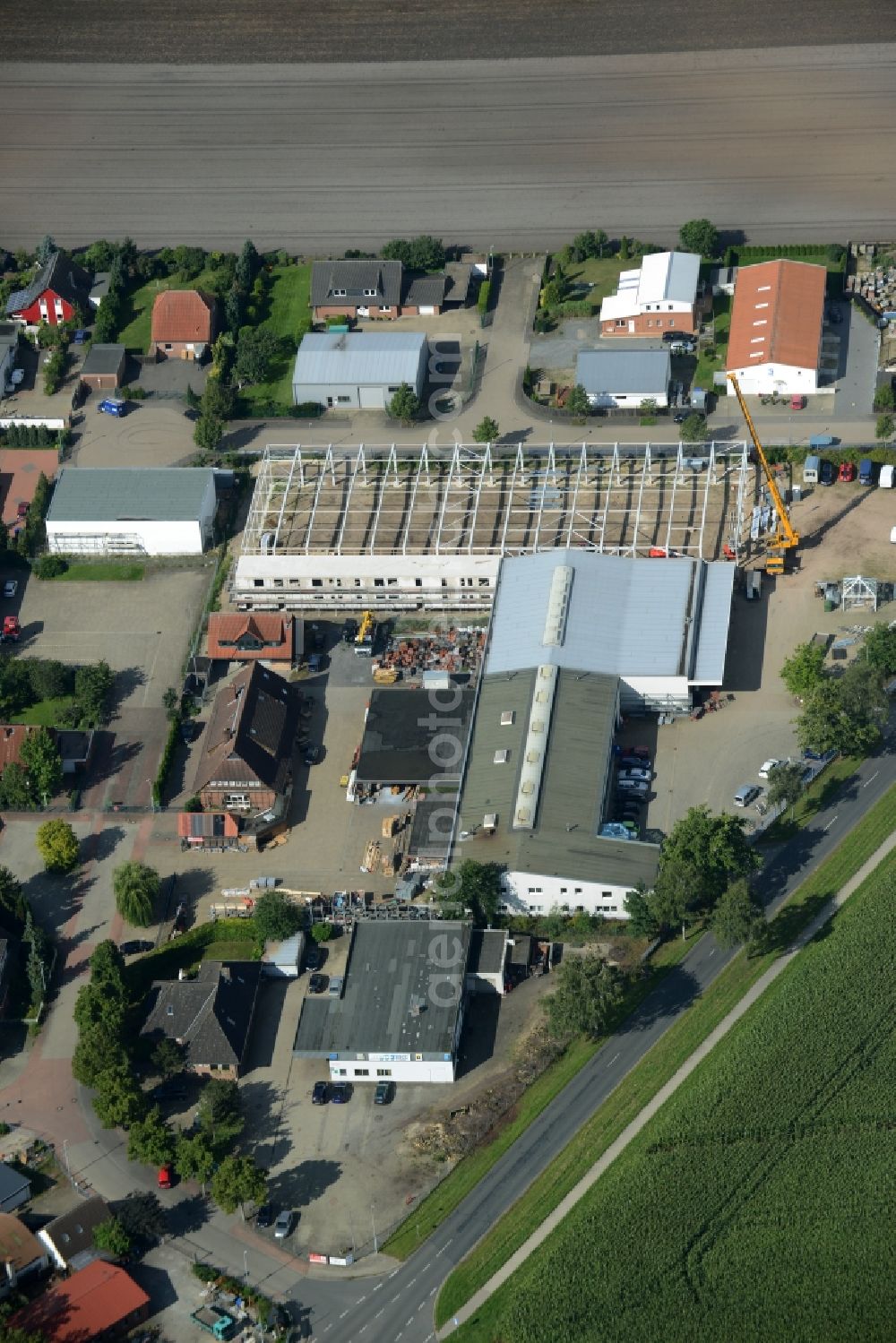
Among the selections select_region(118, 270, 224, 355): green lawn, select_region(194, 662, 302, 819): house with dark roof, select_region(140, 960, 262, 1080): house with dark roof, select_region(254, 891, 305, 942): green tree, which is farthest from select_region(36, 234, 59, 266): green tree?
select_region(140, 960, 262, 1080): house with dark roof

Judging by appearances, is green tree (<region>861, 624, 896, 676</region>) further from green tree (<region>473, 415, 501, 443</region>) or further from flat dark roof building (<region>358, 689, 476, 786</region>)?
green tree (<region>473, 415, 501, 443</region>)

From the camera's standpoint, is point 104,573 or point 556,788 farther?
point 104,573

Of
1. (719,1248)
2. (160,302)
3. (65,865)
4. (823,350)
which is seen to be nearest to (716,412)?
(823,350)

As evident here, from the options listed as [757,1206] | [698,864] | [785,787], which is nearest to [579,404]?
[785,787]

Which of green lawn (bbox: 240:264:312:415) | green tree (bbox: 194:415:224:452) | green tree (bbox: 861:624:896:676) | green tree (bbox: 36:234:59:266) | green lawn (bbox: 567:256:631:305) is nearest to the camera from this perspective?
green tree (bbox: 861:624:896:676)

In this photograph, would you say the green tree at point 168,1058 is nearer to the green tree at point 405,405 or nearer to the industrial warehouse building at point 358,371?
the green tree at point 405,405

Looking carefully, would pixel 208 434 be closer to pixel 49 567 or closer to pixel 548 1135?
pixel 49 567

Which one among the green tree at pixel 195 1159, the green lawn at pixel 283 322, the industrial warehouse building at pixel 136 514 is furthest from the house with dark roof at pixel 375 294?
the green tree at pixel 195 1159
